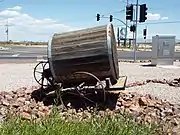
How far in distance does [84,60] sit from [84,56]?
0.10m

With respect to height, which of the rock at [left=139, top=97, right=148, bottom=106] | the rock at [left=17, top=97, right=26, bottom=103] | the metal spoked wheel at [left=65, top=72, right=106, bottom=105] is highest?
the metal spoked wheel at [left=65, top=72, right=106, bottom=105]

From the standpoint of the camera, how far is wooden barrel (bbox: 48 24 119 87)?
10641mm

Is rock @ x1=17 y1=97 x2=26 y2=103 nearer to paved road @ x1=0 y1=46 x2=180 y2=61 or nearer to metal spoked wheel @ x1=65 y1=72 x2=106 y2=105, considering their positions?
metal spoked wheel @ x1=65 y1=72 x2=106 y2=105

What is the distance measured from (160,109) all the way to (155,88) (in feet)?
11.5

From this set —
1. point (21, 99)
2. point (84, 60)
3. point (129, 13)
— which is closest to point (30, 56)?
point (129, 13)

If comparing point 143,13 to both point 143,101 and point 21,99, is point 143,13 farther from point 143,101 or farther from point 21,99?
point 21,99

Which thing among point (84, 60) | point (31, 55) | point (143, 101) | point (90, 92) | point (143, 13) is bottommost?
point (31, 55)

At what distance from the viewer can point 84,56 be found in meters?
10.8

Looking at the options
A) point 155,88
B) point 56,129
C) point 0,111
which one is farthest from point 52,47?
point 56,129

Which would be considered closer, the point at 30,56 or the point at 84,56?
the point at 84,56

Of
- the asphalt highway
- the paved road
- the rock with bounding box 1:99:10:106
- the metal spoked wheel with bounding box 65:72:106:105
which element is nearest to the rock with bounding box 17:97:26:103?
the rock with bounding box 1:99:10:106

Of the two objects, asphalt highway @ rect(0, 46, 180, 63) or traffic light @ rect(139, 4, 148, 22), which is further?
asphalt highway @ rect(0, 46, 180, 63)

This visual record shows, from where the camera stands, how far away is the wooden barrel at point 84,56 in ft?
34.9

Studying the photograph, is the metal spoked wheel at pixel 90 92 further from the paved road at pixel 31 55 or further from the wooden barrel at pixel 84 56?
the paved road at pixel 31 55
